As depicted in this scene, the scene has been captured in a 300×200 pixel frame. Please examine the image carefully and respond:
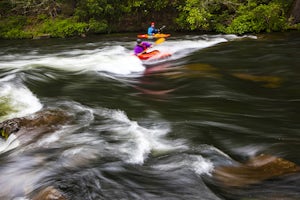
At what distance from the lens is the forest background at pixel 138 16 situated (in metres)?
18.3

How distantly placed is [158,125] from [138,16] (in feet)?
56.1

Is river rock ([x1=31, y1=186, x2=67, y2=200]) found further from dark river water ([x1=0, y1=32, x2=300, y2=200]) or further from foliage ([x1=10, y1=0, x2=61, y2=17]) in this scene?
foliage ([x1=10, y1=0, x2=61, y2=17])

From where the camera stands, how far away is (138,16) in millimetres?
23078

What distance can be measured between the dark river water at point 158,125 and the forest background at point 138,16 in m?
4.56

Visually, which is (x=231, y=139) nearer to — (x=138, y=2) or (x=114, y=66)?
(x=114, y=66)

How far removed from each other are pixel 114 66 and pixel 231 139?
7348 millimetres

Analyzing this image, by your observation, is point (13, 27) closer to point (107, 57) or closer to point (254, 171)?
point (107, 57)

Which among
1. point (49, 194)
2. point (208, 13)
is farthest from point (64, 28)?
point (49, 194)

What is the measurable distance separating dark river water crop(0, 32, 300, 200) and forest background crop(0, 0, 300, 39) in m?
4.56

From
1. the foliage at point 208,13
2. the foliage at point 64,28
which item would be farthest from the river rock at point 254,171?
the foliage at point 64,28

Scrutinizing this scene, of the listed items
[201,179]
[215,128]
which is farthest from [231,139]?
[201,179]

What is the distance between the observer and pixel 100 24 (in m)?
22.5

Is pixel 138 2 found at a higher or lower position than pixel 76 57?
higher

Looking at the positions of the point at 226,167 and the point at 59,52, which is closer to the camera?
the point at 226,167
